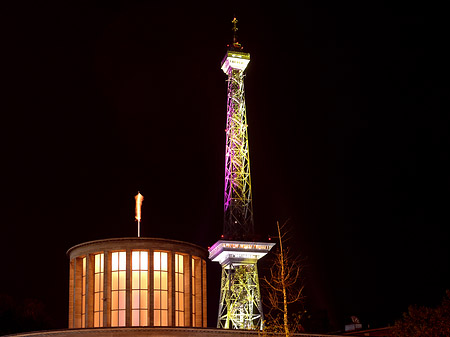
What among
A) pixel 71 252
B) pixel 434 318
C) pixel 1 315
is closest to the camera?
pixel 71 252

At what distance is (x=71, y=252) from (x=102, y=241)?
4692 mm

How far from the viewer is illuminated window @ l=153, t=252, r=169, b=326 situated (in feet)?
173

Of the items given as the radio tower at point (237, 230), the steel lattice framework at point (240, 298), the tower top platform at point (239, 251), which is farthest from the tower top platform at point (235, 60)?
the steel lattice framework at point (240, 298)

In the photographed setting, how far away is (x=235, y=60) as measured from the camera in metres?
130

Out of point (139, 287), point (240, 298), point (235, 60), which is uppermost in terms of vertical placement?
point (235, 60)

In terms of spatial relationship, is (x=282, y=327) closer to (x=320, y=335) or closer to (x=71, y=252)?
(x=320, y=335)

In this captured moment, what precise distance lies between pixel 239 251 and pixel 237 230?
167 inches

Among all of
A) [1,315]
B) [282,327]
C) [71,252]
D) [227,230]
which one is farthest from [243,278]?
[282,327]

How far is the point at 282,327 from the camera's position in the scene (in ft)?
122

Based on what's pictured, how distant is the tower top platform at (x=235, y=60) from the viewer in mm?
129500

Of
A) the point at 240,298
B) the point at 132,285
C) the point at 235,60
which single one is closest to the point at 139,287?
the point at 132,285

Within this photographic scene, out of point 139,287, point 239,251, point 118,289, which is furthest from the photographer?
point 239,251

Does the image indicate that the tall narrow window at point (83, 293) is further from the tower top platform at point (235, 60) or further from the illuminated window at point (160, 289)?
the tower top platform at point (235, 60)

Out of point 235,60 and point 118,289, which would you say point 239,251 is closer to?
point 235,60
